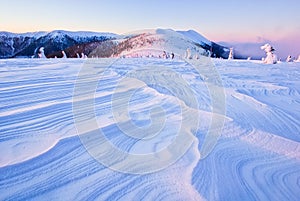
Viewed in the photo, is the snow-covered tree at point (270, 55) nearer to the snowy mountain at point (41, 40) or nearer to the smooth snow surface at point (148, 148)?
the smooth snow surface at point (148, 148)

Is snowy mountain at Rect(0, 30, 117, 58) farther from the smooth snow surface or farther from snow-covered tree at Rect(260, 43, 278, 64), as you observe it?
the smooth snow surface

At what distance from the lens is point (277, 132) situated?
2559 millimetres

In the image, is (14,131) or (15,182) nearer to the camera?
(15,182)

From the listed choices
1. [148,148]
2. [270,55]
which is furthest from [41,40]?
[148,148]

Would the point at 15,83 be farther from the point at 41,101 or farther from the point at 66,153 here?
the point at 66,153

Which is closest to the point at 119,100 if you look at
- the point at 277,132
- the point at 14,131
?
the point at 14,131

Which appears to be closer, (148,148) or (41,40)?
(148,148)

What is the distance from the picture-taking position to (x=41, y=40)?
159 m

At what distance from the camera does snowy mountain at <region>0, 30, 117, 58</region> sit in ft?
480

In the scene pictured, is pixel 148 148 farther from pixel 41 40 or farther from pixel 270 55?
pixel 41 40

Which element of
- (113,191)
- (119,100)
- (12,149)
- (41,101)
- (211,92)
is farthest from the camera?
(211,92)

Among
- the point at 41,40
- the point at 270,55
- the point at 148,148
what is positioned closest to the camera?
the point at 148,148

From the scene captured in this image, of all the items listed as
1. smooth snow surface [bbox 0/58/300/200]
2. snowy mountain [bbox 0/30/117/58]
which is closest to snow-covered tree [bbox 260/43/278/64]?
smooth snow surface [bbox 0/58/300/200]

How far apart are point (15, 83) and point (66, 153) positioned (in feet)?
11.7
